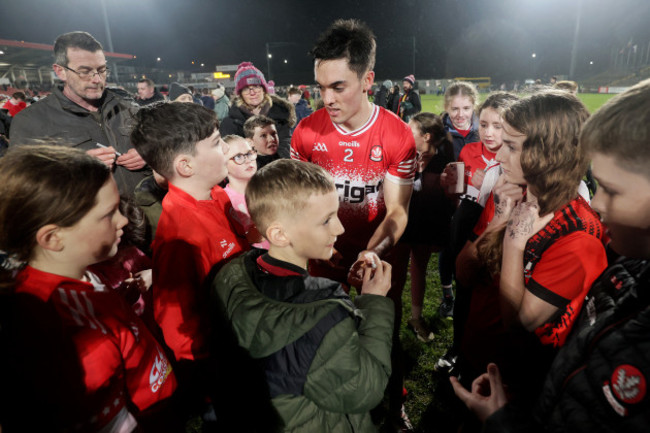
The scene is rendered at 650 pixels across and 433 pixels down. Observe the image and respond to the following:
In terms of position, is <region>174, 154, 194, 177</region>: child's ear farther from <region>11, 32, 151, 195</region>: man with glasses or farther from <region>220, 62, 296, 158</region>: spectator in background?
<region>220, 62, 296, 158</region>: spectator in background

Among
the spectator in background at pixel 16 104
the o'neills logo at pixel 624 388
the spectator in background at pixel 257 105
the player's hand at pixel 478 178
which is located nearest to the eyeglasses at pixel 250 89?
the spectator in background at pixel 257 105

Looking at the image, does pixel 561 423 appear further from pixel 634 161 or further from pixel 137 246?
pixel 137 246

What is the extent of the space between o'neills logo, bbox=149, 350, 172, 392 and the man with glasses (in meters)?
2.22

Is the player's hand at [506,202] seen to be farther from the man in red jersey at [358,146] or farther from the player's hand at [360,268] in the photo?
the man in red jersey at [358,146]

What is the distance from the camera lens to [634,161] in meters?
0.98

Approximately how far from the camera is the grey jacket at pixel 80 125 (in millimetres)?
3314

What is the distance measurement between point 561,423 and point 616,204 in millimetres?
678

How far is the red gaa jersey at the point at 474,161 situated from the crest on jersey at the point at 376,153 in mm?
1175

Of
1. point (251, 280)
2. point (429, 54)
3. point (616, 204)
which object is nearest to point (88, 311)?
point (251, 280)

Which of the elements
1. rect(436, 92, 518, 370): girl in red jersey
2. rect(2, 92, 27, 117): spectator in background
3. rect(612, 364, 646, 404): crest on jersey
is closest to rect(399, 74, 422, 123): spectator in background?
rect(436, 92, 518, 370): girl in red jersey

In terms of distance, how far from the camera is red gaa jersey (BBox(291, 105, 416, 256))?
2.80m

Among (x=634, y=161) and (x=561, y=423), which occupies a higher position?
(x=634, y=161)

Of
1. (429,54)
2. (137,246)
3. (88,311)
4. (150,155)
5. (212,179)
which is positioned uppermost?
(429,54)

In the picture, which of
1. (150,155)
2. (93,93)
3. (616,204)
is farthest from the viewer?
(93,93)
